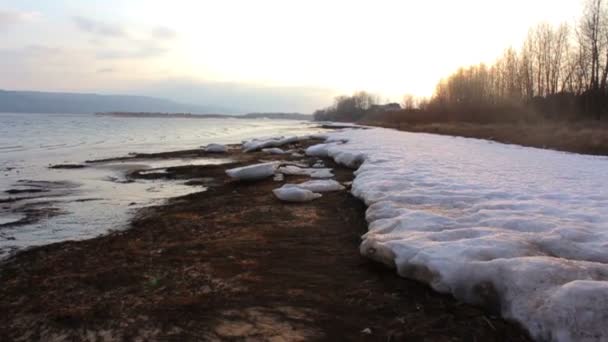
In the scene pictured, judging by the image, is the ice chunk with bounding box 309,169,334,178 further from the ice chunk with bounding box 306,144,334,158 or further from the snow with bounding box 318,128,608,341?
the ice chunk with bounding box 306,144,334,158

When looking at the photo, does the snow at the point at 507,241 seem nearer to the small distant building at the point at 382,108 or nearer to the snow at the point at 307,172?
the snow at the point at 307,172

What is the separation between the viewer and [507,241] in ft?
16.6

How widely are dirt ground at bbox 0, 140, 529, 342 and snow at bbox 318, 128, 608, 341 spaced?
0.25 metres

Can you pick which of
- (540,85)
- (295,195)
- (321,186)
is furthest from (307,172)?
(540,85)

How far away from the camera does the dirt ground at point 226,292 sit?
3.85 m

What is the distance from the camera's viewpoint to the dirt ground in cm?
385

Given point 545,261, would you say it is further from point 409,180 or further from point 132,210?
point 132,210

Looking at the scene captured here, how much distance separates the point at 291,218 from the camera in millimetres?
8289

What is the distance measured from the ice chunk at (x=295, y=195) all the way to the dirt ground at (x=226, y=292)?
193 centimetres

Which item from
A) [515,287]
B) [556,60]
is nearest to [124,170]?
[515,287]

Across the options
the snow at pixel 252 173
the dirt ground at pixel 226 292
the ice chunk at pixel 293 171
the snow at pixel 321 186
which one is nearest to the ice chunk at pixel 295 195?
the snow at pixel 321 186

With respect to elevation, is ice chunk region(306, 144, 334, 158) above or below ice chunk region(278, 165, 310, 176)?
above

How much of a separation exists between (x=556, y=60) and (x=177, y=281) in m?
65.5

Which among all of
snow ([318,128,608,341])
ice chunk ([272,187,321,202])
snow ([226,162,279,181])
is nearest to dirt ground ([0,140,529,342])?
snow ([318,128,608,341])
